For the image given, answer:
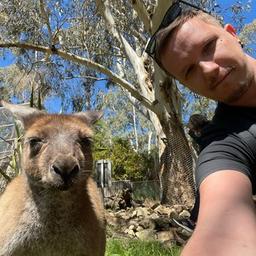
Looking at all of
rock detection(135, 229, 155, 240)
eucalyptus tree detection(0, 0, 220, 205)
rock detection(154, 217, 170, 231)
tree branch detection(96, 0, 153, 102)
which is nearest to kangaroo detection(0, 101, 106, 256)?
rock detection(135, 229, 155, 240)

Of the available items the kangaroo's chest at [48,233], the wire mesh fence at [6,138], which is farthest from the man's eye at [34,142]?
the wire mesh fence at [6,138]

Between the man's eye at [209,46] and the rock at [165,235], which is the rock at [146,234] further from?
the man's eye at [209,46]

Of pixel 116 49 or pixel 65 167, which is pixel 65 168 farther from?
pixel 116 49

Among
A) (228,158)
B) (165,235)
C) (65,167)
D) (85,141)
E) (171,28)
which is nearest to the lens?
(228,158)

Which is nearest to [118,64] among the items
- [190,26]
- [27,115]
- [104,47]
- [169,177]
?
[104,47]

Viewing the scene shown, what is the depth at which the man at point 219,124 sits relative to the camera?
1429 millimetres

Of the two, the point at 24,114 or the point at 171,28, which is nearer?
the point at 171,28

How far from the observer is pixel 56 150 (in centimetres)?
320

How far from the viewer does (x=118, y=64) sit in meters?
19.3

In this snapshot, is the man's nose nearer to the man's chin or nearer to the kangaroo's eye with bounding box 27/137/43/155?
the man's chin

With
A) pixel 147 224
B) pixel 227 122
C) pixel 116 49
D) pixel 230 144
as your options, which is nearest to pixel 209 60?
pixel 227 122

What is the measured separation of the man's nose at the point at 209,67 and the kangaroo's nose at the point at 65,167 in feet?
3.64

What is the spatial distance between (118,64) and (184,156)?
820cm

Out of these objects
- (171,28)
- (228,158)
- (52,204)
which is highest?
(171,28)
